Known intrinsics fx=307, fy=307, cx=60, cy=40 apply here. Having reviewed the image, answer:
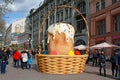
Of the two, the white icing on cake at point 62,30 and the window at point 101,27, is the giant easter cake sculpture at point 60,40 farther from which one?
the window at point 101,27

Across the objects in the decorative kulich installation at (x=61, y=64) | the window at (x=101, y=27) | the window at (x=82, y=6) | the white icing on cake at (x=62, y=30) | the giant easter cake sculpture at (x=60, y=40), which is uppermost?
the window at (x=82, y=6)

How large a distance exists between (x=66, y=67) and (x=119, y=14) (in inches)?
797

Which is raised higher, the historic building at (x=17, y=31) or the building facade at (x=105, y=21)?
the historic building at (x=17, y=31)

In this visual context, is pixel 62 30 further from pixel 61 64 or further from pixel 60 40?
pixel 61 64

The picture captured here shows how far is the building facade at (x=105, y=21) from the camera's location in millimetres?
38062

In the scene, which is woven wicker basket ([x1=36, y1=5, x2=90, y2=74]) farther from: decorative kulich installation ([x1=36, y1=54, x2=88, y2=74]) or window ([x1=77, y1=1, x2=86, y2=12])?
window ([x1=77, y1=1, x2=86, y2=12])

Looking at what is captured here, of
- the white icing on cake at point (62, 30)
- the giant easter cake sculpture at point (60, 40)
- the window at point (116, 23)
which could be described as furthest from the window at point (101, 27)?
the giant easter cake sculpture at point (60, 40)

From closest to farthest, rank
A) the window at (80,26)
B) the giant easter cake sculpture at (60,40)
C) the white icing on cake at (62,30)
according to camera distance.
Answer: the giant easter cake sculpture at (60,40)
the white icing on cake at (62,30)
the window at (80,26)

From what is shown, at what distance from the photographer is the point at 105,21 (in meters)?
41.3

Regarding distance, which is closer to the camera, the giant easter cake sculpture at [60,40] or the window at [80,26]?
the giant easter cake sculpture at [60,40]

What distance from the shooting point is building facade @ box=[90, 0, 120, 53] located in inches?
1499

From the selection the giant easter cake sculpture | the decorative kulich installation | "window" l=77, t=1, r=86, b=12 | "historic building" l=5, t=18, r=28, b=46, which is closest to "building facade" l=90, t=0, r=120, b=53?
"window" l=77, t=1, r=86, b=12

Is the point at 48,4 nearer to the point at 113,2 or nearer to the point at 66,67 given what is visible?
the point at 113,2

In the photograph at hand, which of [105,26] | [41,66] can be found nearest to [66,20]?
[105,26]
